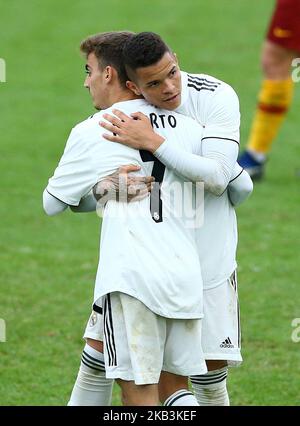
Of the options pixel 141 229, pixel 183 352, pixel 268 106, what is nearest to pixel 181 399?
pixel 183 352

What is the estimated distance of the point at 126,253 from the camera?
4.00 meters

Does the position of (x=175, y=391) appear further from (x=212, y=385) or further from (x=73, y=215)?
(x=73, y=215)

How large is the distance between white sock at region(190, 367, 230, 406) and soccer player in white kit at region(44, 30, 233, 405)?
385 mm

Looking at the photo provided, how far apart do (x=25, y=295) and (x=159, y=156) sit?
303 centimetres

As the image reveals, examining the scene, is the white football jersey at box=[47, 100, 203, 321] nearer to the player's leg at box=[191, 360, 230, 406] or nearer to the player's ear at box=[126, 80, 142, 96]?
the player's ear at box=[126, 80, 142, 96]

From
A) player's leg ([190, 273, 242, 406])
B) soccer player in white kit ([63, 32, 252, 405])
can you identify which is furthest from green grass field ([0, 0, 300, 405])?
player's leg ([190, 273, 242, 406])

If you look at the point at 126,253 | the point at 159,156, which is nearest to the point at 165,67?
the point at 159,156

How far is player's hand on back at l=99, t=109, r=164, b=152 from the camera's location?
4016mm

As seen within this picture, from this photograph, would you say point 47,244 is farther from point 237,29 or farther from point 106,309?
point 237,29

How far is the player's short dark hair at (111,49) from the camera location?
4.13 m

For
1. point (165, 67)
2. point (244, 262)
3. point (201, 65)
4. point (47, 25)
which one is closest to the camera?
point (165, 67)

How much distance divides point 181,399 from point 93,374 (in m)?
0.50
